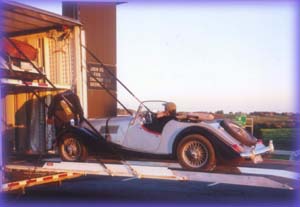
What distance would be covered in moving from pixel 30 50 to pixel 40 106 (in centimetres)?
80

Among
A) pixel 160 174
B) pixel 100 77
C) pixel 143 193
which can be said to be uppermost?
pixel 100 77

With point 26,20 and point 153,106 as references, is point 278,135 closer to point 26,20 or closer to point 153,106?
point 153,106

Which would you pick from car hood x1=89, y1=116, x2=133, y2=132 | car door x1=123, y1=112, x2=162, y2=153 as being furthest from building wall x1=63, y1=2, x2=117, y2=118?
car door x1=123, y1=112, x2=162, y2=153

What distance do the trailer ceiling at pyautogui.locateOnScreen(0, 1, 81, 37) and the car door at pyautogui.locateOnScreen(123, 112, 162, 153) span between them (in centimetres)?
160

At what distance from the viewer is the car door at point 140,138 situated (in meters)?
5.25

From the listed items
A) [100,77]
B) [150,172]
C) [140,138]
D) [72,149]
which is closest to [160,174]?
[150,172]

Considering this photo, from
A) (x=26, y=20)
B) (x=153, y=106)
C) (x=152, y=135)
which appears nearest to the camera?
(x=152, y=135)

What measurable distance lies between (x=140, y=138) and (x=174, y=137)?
0.42 metres

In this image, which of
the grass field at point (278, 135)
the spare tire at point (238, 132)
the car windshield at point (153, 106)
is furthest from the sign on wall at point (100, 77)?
the grass field at point (278, 135)

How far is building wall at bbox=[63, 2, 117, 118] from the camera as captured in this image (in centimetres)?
586

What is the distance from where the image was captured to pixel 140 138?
211 inches

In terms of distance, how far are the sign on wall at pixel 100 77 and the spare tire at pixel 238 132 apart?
158cm

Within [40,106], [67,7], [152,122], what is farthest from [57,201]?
[67,7]

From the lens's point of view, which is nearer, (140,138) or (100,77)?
(140,138)
